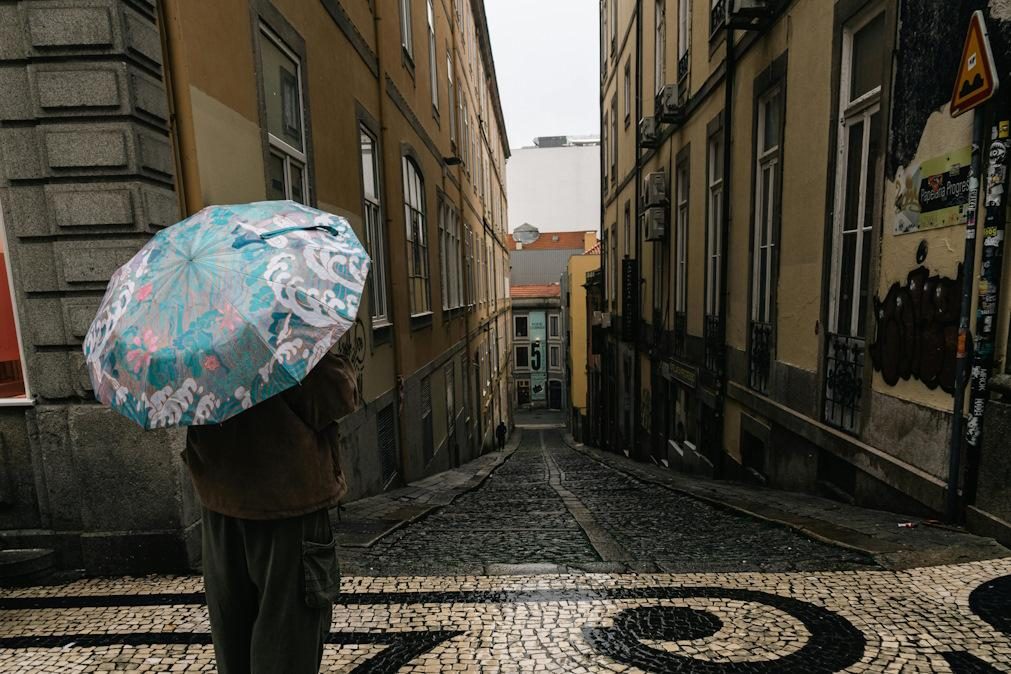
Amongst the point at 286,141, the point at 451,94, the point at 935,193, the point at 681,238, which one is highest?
the point at 451,94

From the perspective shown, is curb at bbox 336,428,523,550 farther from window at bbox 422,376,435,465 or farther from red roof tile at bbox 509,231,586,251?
red roof tile at bbox 509,231,586,251

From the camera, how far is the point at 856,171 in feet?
15.6

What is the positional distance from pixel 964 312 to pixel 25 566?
5964 mm

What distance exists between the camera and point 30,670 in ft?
8.06

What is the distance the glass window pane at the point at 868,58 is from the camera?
4.46 meters

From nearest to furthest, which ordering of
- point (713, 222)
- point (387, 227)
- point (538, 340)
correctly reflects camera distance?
1. point (387, 227)
2. point (713, 222)
3. point (538, 340)

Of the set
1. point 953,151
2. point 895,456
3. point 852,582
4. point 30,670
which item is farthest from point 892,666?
point 30,670

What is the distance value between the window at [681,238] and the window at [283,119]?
696 cm

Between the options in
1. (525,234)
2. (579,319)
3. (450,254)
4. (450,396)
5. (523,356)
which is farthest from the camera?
(525,234)

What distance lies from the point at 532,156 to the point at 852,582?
47.7 metres

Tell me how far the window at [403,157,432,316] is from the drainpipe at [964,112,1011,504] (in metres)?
7.18

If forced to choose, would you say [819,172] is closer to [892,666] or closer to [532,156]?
[892,666]

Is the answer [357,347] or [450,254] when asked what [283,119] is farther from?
[450,254]

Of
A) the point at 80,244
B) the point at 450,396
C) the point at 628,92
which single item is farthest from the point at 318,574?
the point at 628,92
